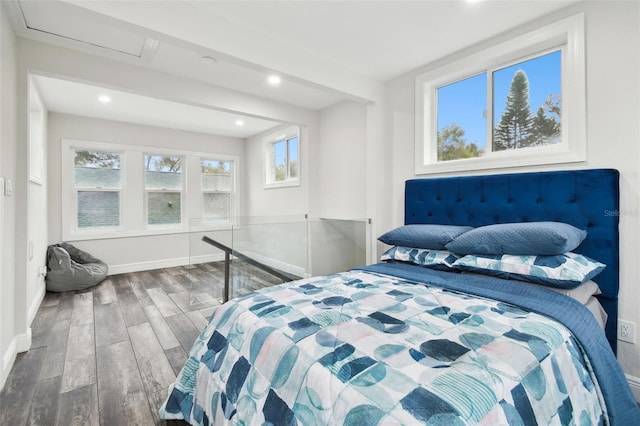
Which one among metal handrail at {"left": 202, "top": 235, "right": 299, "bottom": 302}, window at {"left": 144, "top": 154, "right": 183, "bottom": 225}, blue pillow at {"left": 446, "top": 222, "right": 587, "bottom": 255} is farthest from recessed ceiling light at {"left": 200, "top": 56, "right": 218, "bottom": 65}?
window at {"left": 144, "top": 154, "right": 183, "bottom": 225}

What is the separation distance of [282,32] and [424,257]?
2074 millimetres

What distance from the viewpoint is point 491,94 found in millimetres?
2590

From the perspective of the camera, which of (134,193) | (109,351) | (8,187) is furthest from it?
(134,193)

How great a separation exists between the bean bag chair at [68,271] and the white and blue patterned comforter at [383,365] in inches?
132

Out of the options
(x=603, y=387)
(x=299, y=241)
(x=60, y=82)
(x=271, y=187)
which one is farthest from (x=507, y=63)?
(x=60, y=82)

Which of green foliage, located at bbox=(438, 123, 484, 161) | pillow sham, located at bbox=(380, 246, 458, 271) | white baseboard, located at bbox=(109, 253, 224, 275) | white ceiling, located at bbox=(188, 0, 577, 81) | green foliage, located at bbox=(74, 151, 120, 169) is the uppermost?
white ceiling, located at bbox=(188, 0, 577, 81)

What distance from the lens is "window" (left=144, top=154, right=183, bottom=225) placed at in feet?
16.9

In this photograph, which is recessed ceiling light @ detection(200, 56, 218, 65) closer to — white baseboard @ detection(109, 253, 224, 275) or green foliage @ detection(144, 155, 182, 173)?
white baseboard @ detection(109, 253, 224, 275)

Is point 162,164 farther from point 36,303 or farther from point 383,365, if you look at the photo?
point 383,365

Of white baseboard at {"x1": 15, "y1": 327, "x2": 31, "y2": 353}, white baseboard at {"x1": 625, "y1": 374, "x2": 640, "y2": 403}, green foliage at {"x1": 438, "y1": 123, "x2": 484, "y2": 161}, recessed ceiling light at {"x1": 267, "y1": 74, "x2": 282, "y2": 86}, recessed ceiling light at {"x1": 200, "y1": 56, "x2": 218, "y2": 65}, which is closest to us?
white baseboard at {"x1": 625, "y1": 374, "x2": 640, "y2": 403}

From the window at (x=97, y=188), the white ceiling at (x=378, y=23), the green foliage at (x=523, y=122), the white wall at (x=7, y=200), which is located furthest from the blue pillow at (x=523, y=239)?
the window at (x=97, y=188)

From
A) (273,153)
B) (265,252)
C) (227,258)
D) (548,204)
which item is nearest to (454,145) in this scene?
(548,204)

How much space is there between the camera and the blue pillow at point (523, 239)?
5.57 feet

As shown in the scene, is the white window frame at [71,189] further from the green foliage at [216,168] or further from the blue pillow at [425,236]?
the blue pillow at [425,236]
